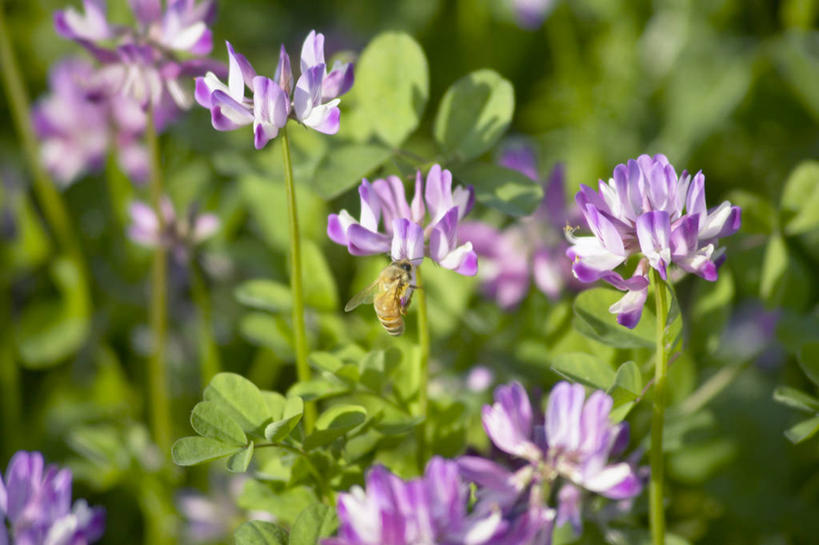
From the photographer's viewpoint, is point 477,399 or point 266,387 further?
point 266,387

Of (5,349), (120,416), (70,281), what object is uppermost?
(70,281)

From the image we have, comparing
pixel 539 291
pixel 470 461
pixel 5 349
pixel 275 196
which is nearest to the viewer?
pixel 470 461

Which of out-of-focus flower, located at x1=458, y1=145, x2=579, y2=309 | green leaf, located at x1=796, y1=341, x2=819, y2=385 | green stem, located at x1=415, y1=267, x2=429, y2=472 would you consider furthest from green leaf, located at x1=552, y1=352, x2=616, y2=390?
out-of-focus flower, located at x1=458, y1=145, x2=579, y2=309

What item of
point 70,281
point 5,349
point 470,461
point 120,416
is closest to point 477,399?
point 470,461

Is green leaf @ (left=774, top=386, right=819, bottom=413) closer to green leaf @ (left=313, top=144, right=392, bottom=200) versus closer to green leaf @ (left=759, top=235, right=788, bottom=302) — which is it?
green leaf @ (left=759, top=235, right=788, bottom=302)

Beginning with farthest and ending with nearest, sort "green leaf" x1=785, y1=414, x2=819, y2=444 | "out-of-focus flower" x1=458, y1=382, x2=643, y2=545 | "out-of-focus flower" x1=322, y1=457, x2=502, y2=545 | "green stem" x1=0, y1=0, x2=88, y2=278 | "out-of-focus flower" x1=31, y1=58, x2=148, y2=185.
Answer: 1. "out-of-focus flower" x1=31, y1=58, x2=148, y2=185
2. "green stem" x1=0, y1=0, x2=88, y2=278
3. "green leaf" x1=785, y1=414, x2=819, y2=444
4. "out-of-focus flower" x1=458, y1=382, x2=643, y2=545
5. "out-of-focus flower" x1=322, y1=457, x2=502, y2=545

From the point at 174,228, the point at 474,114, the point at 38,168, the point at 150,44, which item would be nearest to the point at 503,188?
the point at 474,114

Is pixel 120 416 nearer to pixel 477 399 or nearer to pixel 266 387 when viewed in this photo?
pixel 266 387

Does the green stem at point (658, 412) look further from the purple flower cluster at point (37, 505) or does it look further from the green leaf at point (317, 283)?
the purple flower cluster at point (37, 505)
